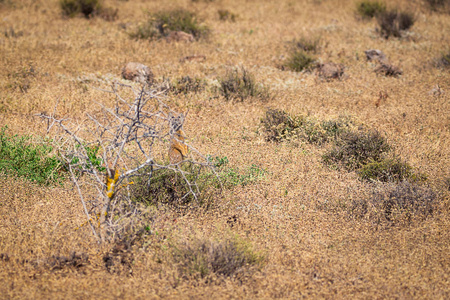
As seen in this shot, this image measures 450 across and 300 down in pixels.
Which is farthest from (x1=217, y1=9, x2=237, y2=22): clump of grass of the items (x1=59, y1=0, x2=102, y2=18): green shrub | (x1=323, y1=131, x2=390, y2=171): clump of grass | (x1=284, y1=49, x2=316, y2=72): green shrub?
(x1=323, y1=131, x2=390, y2=171): clump of grass

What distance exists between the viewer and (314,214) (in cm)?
449

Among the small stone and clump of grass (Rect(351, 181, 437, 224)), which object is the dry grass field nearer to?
clump of grass (Rect(351, 181, 437, 224))

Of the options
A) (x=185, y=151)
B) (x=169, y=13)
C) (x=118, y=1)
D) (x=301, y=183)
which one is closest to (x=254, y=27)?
(x=169, y=13)

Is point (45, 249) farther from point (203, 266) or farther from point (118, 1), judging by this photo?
point (118, 1)

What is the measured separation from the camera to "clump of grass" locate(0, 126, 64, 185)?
505cm

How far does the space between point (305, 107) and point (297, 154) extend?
198cm

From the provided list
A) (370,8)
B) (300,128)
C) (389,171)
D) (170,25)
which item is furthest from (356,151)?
(370,8)

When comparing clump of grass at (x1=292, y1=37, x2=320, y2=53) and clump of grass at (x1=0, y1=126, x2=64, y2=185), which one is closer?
clump of grass at (x1=0, y1=126, x2=64, y2=185)

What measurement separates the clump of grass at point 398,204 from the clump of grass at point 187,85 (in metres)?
4.90

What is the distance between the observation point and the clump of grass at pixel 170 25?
1193 centimetres

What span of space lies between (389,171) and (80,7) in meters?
12.7

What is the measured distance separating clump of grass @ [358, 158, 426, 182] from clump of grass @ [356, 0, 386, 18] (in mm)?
11686

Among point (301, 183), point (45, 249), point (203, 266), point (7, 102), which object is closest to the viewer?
point (203, 266)

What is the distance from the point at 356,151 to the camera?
5816mm
